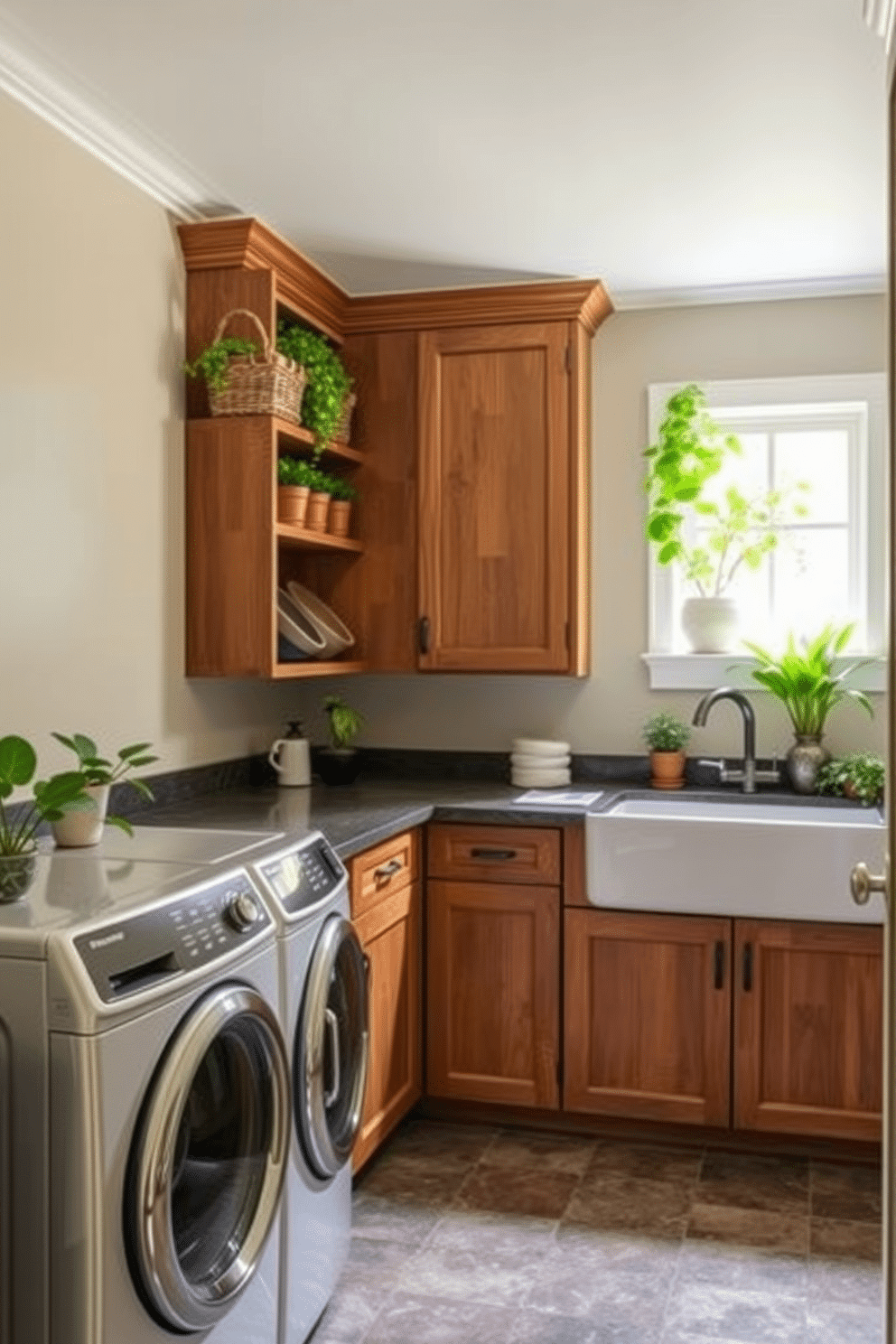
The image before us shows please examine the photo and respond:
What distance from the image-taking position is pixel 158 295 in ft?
9.55

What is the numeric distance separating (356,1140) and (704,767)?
1527mm

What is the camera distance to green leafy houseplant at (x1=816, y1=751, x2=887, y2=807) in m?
3.22

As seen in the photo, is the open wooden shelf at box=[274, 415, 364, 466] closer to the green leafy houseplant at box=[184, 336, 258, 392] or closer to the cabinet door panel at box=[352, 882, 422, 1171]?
the green leafy houseplant at box=[184, 336, 258, 392]

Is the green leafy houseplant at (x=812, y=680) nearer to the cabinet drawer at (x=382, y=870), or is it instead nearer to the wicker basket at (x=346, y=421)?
the cabinet drawer at (x=382, y=870)

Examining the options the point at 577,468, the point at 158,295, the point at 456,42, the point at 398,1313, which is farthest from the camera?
the point at 577,468

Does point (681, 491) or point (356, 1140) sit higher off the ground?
point (681, 491)

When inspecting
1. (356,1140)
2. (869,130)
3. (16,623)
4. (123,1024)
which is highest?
(869,130)

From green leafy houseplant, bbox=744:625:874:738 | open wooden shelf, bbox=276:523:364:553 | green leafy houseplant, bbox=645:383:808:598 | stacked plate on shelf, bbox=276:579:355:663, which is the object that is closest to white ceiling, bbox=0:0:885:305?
green leafy houseplant, bbox=645:383:808:598

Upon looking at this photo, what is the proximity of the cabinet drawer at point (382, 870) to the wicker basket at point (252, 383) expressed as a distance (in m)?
1.13

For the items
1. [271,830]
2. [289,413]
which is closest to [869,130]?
[289,413]

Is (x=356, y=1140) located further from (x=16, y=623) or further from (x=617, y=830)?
(x=16, y=623)

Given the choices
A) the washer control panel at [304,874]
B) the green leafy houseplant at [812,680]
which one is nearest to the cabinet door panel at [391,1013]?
the washer control panel at [304,874]

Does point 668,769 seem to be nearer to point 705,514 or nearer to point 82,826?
point 705,514

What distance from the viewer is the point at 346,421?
3.54 metres
